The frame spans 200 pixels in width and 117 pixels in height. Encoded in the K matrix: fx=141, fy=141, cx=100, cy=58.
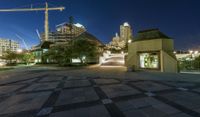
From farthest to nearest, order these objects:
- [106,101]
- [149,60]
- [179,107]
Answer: [149,60], [106,101], [179,107]

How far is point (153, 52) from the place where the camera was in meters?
17.3

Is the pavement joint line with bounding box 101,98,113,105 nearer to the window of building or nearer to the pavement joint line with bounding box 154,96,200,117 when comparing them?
the pavement joint line with bounding box 154,96,200,117

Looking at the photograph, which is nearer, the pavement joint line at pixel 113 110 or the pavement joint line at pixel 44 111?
the pavement joint line at pixel 113 110

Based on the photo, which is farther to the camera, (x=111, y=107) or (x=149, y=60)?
(x=149, y=60)

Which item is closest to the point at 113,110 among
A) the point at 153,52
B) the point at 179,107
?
the point at 179,107

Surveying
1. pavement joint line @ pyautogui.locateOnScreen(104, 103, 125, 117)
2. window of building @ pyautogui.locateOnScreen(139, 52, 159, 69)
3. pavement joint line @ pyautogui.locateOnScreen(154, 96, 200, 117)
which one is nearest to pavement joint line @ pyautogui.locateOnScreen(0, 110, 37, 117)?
pavement joint line @ pyautogui.locateOnScreen(104, 103, 125, 117)

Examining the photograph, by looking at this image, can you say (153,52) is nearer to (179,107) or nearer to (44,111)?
(179,107)

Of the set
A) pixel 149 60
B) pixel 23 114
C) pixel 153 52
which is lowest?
pixel 23 114

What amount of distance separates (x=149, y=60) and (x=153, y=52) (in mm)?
1153

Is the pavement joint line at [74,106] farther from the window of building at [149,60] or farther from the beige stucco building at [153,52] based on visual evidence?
the window of building at [149,60]

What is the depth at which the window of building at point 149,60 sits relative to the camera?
56.0 ft

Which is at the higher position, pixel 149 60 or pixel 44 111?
pixel 149 60

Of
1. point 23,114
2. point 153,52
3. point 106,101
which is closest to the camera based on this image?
point 23,114

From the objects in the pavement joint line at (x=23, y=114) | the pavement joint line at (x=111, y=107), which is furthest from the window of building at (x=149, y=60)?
the pavement joint line at (x=23, y=114)
